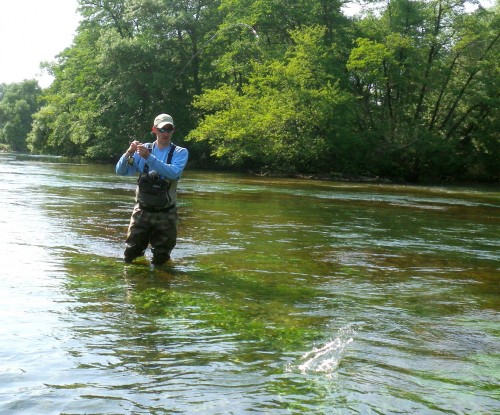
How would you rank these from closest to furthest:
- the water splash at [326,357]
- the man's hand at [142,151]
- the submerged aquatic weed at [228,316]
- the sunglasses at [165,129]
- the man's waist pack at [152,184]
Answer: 1. the water splash at [326,357]
2. the submerged aquatic weed at [228,316]
3. the man's hand at [142,151]
4. the sunglasses at [165,129]
5. the man's waist pack at [152,184]

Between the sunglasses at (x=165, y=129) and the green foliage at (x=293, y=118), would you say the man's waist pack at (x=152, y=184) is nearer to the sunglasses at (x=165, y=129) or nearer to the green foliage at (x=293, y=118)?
the sunglasses at (x=165, y=129)

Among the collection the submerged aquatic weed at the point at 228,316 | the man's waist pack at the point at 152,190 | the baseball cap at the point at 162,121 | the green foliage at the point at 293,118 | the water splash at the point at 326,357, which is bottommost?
the submerged aquatic weed at the point at 228,316

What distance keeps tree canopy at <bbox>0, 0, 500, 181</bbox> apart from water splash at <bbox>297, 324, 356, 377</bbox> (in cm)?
3083

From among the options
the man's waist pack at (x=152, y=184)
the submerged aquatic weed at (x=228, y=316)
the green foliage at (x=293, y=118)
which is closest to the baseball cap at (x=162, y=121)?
the man's waist pack at (x=152, y=184)

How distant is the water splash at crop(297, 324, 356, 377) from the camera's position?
3969mm

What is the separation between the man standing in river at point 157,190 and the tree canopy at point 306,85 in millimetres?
27856

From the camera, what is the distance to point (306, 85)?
37781 mm

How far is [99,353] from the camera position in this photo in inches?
161

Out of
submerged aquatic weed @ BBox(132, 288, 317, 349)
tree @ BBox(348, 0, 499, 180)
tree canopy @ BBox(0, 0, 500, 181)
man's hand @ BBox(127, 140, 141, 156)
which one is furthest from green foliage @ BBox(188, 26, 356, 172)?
submerged aquatic weed @ BBox(132, 288, 317, 349)

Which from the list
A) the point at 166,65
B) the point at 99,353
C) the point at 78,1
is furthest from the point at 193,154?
the point at 99,353

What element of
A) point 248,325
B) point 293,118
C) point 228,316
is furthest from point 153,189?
point 293,118

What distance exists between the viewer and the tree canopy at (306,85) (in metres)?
37.8

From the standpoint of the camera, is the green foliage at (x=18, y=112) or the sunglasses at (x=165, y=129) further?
the green foliage at (x=18, y=112)

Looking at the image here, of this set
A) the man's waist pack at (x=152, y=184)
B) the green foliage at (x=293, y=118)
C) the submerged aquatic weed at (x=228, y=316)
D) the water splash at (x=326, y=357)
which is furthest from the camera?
the green foliage at (x=293, y=118)
